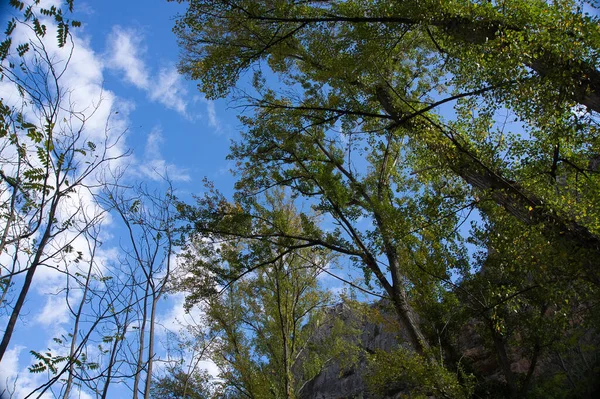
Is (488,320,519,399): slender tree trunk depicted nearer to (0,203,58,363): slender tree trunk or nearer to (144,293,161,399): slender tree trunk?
(144,293,161,399): slender tree trunk

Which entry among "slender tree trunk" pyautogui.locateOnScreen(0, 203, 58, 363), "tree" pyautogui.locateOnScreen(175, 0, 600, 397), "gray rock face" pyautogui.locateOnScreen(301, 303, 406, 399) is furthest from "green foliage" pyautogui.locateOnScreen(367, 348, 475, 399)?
"gray rock face" pyautogui.locateOnScreen(301, 303, 406, 399)

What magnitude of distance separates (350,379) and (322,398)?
159 centimetres

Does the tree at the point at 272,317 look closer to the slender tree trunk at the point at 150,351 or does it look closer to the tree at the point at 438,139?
the tree at the point at 438,139

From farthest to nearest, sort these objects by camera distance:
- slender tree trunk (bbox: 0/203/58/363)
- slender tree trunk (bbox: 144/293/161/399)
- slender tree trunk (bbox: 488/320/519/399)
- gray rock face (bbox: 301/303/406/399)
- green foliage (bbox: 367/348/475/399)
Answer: gray rock face (bbox: 301/303/406/399)
slender tree trunk (bbox: 488/320/519/399)
green foliage (bbox: 367/348/475/399)
slender tree trunk (bbox: 144/293/161/399)
slender tree trunk (bbox: 0/203/58/363)

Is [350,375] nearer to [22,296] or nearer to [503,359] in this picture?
[503,359]

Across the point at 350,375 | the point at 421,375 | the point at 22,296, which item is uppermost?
the point at 350,375

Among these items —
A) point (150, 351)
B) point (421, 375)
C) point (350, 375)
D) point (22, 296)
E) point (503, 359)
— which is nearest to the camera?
point (22, 296)

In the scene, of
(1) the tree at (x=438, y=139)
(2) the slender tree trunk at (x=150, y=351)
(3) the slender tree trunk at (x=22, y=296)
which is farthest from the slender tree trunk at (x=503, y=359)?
(3) the slender tree trunk at (x=22, y=296)

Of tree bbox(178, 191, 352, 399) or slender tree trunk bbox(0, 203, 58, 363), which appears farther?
tree bbox(178, 191, 352, 399)

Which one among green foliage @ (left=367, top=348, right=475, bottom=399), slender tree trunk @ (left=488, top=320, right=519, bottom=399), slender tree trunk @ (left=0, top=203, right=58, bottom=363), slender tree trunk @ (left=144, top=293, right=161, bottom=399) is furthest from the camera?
slender tree trunk @ (left=488, top=320, right=519, bottom=399)

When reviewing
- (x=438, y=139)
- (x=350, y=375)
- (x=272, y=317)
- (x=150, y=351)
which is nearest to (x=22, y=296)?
(x=150, y=351)

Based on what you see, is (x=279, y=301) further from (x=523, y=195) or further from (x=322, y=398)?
(x=322, y=398)

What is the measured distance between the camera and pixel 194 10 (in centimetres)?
592

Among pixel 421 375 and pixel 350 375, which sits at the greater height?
pixel 350 375
